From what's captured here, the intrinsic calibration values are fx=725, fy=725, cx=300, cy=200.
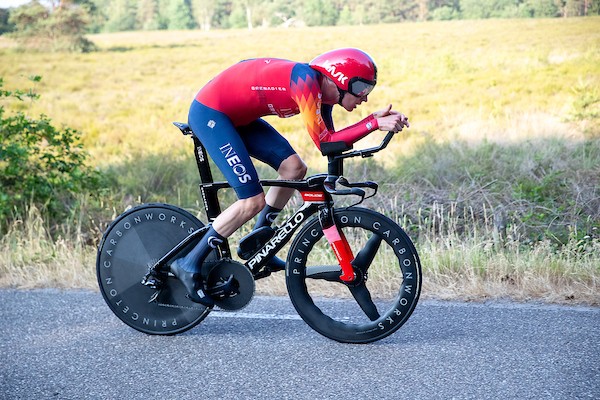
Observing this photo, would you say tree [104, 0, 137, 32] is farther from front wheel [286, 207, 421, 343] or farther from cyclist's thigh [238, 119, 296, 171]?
front wheel [286, 207, 421, 343]

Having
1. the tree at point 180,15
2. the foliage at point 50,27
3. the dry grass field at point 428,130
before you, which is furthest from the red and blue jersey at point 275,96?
the foliage at point 50,27

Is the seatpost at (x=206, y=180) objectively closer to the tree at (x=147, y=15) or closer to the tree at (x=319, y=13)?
the tree at (x=319, y=13)

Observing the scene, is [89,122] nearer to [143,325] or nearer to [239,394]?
[143,325]

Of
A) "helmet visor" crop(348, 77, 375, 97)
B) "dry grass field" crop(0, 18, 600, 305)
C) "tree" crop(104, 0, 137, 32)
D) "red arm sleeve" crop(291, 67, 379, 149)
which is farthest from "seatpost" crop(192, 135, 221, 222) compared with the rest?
"tree" crop(104, 0, 137, 32)

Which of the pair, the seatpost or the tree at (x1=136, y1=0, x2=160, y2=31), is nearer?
the seatpost

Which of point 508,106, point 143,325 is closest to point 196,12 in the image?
point 508,106

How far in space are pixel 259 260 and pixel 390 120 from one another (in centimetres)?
130

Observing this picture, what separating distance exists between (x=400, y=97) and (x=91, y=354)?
1434 centimetres

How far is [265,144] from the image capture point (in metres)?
4.86

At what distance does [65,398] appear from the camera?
3.97 metres

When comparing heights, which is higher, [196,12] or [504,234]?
[196,12]

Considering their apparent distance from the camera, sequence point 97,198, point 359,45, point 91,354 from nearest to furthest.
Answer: point 91,354, point 97,198, point 359,45

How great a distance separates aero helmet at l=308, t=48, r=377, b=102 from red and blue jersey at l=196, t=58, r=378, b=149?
0.09 m

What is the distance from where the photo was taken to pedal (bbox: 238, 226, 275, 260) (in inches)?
186
